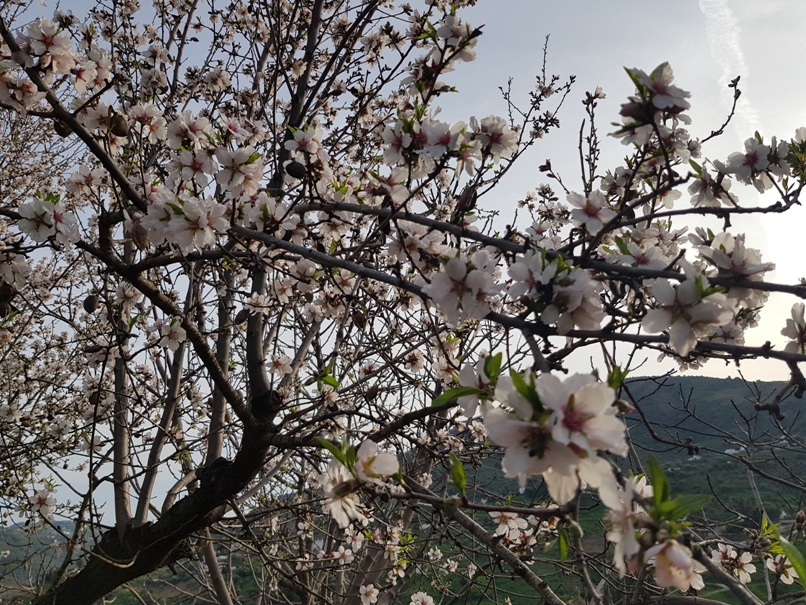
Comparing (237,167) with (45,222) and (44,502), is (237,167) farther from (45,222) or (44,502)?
(44,502)

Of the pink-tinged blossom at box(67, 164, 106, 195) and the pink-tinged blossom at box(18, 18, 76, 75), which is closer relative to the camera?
the pink-tinged blossom at box(18, 18, 76, 75)

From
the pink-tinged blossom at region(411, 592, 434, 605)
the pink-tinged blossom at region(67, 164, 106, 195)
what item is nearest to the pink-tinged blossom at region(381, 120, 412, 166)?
the pink-tinged blossom at region(67, 164, 106, 195)

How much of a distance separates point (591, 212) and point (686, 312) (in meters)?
0.60

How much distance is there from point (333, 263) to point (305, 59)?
8.83ft

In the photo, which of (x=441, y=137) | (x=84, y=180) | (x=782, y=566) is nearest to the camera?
(x=441, y=137)

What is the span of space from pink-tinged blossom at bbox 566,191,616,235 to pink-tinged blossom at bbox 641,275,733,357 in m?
0.53

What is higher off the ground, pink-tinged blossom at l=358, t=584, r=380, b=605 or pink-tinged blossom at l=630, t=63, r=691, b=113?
pink-tinged blossom at l=630, t=63, r=691, b=113

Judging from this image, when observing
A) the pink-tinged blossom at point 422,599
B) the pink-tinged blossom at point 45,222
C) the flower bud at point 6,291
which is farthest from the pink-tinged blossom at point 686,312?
the pink-tinged blossom at point 422,599

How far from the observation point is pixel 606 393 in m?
0.77

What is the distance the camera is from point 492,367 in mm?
1038

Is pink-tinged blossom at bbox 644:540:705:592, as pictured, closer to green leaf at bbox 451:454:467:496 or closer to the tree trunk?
green leaf at bbox 451:454:467:496

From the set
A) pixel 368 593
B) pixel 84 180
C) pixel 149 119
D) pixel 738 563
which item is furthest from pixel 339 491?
Answer: pixel 368 593

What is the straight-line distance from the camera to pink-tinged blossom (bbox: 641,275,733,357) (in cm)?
113

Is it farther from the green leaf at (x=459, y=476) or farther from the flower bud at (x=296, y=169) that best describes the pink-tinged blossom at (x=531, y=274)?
the flower bud at (x=296, y=169)
